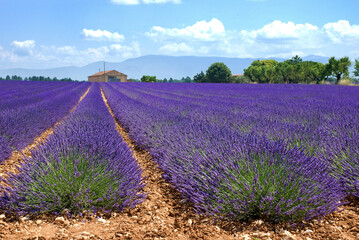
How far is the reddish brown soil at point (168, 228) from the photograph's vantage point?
223cm

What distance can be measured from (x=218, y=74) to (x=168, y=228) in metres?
62.8

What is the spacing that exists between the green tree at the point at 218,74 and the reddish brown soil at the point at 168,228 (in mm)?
Result: 61633

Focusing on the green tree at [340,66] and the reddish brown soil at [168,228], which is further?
the green tree at [340,66]

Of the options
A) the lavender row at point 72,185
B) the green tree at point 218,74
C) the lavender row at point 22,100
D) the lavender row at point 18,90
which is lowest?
the lavender row at point 72,185

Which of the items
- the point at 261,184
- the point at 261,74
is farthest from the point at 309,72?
the point at 261,184

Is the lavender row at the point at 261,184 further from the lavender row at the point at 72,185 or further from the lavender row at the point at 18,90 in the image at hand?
the lavender row at the point at 18,90

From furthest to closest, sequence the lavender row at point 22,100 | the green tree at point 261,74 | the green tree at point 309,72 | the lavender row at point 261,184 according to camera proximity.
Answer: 1. the green tree at point 261,74
2. the green tree at point 309,72
3. the lavender row at point 22,100
4. the lavender row at point 261,184

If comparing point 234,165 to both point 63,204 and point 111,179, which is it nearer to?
point 111,179

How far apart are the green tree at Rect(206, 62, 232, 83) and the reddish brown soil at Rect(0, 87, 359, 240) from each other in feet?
202

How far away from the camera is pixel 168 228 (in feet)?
8.03

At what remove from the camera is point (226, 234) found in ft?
7.51

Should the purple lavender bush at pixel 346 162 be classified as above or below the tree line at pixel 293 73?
below

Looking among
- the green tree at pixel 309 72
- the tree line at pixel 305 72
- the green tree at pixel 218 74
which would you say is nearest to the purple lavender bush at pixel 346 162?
the tree line at pixel 305 72

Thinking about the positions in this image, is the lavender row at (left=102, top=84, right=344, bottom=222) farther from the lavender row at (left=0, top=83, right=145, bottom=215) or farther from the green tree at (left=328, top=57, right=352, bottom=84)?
the green tree at (left=328, top=57, right=352, bottom=84)
